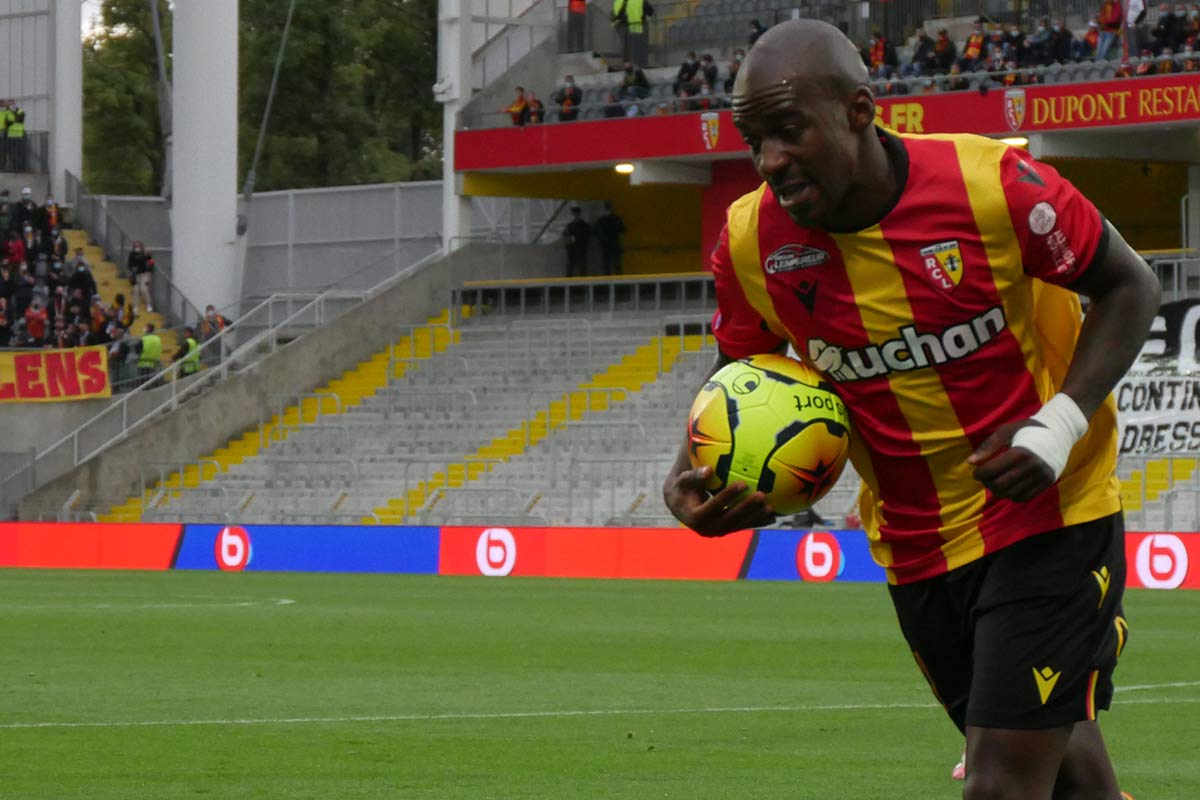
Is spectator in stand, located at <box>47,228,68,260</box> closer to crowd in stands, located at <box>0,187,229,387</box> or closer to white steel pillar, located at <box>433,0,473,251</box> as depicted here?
crowd in stands, located at <box>0,187,229,387</box>

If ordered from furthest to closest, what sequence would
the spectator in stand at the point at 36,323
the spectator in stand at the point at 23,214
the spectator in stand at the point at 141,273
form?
1. the spectator in stand at the point at 141,273
2. the spectator in stand at the point at 23,214
3. the spectator in stand at the point at 36,323

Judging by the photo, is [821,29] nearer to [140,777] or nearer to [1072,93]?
[140,777]

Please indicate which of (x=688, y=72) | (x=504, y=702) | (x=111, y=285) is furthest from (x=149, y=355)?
(x=504, y=702)

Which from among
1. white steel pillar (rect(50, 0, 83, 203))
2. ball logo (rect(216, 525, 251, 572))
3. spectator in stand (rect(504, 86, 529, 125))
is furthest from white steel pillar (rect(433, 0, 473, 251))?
ball logo (rect(216, 525, 251, 572))

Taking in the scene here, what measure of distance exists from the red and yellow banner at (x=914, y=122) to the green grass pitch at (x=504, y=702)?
13.5 metres

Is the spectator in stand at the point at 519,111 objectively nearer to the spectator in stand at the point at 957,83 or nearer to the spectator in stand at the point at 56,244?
the spectator in stand at the point at 56,244

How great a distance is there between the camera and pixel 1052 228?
17.4ft

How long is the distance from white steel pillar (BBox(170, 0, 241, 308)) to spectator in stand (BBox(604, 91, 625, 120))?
6680mm

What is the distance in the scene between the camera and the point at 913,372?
17.9 feet

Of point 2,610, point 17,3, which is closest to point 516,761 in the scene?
point 2,610

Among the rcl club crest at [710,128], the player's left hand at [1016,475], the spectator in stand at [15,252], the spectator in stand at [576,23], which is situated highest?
the spectator in stand at [576,23]

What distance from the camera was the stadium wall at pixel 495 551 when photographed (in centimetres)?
2516

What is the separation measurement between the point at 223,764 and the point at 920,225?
4.54 metres

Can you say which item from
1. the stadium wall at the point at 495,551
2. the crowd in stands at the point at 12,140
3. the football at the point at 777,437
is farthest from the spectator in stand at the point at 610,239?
the football at the point at 777,437
